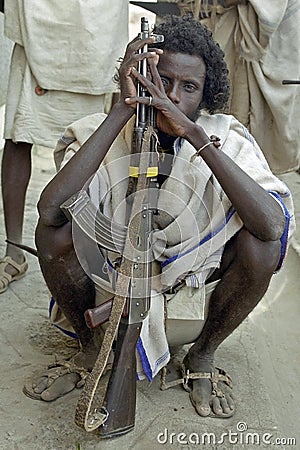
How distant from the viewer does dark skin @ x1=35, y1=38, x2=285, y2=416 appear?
7.07 feet

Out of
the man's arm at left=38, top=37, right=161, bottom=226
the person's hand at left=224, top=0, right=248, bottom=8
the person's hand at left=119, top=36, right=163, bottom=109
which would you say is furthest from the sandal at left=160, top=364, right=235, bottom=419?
the person's hand at left=224, top=0, right=248, bottom=8

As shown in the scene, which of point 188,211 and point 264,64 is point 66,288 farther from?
point 264,64

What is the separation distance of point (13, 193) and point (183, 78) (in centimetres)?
120

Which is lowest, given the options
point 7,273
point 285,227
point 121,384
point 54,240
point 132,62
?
point 7,273

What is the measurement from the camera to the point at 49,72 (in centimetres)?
300

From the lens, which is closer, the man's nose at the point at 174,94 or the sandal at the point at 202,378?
the man's nose at the point at 174,94

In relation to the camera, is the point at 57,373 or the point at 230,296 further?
the point at 57,373

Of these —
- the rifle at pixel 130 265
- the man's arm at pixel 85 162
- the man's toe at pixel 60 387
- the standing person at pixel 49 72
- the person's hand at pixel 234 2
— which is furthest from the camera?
the person's hand at pixel 234 2

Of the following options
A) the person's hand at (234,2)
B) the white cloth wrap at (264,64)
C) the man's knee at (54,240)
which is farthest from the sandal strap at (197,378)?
the person's hand at (234,2)

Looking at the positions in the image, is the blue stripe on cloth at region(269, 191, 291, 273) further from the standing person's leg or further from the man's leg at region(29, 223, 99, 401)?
the standing person's leg

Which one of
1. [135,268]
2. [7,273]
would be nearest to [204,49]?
[135,268]

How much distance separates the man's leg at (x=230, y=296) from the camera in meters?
2.28

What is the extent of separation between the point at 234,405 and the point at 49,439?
2.05ft

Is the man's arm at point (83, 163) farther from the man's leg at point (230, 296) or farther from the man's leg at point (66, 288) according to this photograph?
the man's leg at point (230, 296)
